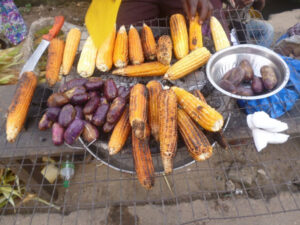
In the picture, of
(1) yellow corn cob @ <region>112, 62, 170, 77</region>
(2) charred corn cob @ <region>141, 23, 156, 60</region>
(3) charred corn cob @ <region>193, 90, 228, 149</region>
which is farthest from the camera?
(2) charred corn cob @ <region>141, 23, 156, 60</region>

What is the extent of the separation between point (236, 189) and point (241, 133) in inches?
46.6

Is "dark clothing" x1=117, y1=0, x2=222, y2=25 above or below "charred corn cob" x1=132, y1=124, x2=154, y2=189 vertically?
above

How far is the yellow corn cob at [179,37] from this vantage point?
112 inches

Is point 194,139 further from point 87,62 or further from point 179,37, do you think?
point 87,62

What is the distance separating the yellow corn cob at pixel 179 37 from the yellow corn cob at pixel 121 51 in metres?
0.65

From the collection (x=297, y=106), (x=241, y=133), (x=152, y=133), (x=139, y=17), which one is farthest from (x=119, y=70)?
(x=297, y=106)

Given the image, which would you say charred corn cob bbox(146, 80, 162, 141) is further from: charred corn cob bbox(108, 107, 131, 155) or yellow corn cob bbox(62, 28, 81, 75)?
yellow corn cob bbox(62, 28, 81, 75)

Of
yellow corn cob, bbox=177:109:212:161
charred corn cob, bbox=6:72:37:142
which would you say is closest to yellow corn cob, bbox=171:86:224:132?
yellow corn cob, bbox=177:109:212:161

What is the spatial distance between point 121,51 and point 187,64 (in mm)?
859

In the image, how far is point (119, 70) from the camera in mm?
2764

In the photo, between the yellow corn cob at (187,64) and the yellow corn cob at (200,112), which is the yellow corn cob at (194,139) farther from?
the yellow corn cob at (187,64)

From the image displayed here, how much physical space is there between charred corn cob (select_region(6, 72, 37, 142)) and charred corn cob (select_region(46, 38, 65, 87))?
0.65ft

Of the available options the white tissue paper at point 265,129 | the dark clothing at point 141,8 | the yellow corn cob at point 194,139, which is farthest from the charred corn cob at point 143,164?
the dark clothing at point 141,8

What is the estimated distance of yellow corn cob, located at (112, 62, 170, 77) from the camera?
276cm
